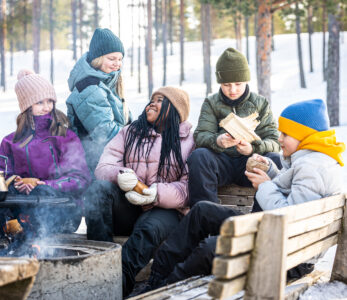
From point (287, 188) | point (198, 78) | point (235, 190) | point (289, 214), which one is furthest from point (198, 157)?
point (198, 78)

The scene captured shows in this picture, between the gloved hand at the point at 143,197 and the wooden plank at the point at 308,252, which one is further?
the gloved hand at the point at 143,197

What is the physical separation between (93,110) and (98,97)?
0.12 m

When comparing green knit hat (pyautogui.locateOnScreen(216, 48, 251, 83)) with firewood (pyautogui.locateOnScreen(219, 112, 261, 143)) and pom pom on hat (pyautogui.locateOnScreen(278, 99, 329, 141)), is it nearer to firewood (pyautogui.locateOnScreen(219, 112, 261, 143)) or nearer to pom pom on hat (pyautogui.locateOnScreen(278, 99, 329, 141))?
firewood (pyautogui.locateOnScreen(219, 112, 261, 143))

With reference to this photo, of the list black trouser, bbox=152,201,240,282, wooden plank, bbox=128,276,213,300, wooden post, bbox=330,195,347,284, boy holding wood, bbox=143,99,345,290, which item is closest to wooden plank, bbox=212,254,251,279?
wooden plank, bbox=128,276,213,300

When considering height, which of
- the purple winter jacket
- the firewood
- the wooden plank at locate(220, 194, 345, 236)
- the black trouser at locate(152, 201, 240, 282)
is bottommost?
the black trouser at locate(152, 201, 240, 282)

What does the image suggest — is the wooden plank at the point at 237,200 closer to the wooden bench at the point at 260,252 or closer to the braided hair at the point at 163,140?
the braided hair at the point at 163,140

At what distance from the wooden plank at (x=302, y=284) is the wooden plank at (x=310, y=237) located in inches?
12.3

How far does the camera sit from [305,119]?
310 cm

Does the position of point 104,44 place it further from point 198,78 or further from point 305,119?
point 198,78

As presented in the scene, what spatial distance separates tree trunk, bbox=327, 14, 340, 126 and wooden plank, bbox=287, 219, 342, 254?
512 inches

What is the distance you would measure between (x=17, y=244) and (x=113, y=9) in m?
38.0

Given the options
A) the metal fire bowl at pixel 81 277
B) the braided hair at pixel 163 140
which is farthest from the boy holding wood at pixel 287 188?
the braided hair at pixel 163 140

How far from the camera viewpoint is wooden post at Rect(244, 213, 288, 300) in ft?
7.27

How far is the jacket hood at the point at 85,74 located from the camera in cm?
452
